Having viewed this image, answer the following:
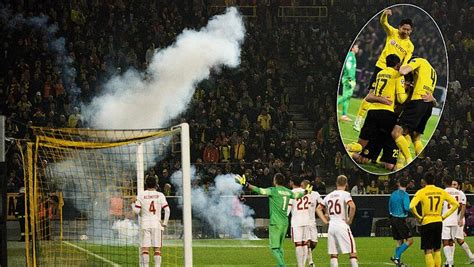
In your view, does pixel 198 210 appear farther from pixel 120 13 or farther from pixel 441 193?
pixel 441 193

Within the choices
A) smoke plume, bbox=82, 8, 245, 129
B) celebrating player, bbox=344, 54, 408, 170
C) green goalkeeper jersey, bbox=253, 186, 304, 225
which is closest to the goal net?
smoke plume, bbox=82, 8, 245, 129

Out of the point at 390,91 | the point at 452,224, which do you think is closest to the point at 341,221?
the point at 452,224

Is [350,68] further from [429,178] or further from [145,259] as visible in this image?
[145,259]

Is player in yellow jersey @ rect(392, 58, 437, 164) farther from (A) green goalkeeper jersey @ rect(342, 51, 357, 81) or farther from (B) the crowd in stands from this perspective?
(B) the crowd in stands

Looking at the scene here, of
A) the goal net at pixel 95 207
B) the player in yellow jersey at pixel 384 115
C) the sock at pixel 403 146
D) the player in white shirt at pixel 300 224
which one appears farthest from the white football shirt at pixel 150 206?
the sock at pixel 403 146

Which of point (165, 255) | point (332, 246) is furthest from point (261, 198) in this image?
point (332, 246)

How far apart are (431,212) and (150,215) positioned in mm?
4428

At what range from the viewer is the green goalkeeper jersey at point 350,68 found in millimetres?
24109

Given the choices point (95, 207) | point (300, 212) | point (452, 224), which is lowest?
point (452, 224)

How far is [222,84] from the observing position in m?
31.1

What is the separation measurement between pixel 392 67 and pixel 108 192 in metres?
7.31

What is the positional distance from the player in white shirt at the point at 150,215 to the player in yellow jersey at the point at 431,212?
393cm

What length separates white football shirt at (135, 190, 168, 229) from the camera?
15602mm

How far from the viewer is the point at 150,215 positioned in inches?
620
